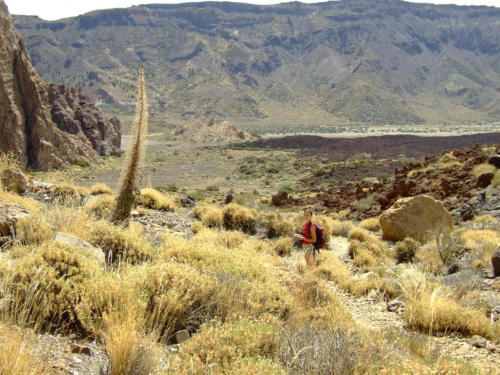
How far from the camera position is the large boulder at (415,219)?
40.0 feet

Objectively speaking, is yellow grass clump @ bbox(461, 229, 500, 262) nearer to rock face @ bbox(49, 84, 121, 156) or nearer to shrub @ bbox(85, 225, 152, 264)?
shrub @ bbox(85, 225, 152, 264)

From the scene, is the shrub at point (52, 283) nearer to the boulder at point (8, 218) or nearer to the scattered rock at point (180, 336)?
the scattered rock at point (180, 336)

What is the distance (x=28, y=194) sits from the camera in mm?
11945

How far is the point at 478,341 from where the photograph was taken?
17.0ft

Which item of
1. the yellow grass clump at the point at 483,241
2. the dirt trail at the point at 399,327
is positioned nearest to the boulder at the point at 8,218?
the dirt trail at the point at 399,327

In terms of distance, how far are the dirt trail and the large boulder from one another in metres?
5.04

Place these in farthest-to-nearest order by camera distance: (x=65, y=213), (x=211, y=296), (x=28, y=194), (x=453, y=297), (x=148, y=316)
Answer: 1. (x=28, y=194)
2. (x=65, y=213)
3. (x=453, y=297)
4. (x=211, y=296)
5. (x=148, y=316)

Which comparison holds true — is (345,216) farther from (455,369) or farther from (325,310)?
(455,369)

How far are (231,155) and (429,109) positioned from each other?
123 m

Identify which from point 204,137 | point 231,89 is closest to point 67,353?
point 204,137

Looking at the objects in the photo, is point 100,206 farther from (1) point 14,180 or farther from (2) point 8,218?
(2) point 8,218

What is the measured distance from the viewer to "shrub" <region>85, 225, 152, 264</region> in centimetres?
614

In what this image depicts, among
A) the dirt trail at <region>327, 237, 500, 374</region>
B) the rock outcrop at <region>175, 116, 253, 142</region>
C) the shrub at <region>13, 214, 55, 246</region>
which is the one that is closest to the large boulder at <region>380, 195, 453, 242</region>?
the dirt trail at <region>327, 237, 500, 374</region>

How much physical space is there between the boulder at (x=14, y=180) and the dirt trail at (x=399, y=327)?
8.48 metres
